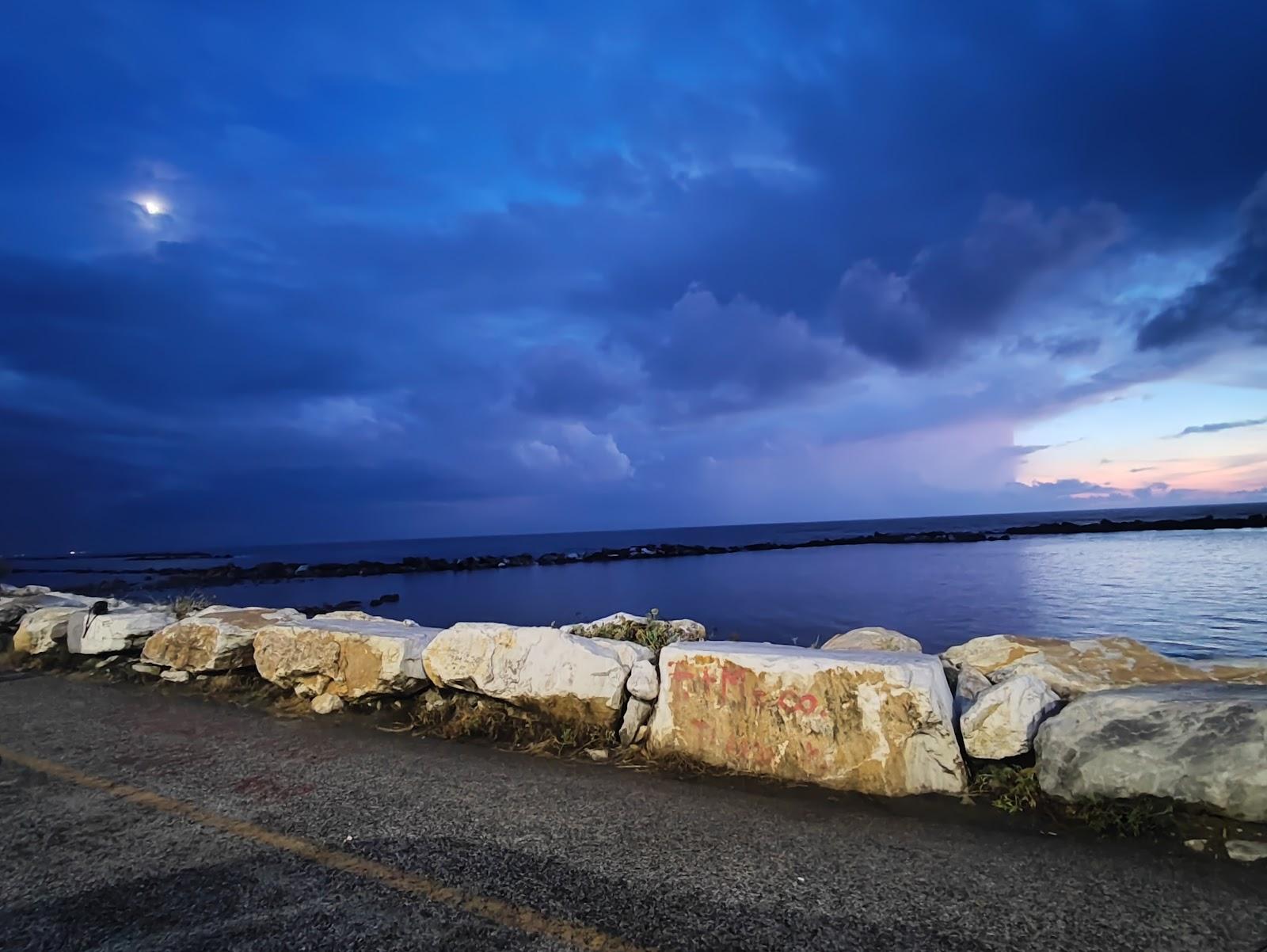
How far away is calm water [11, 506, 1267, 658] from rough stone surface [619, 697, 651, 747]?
7973mm

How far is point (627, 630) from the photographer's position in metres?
6.10

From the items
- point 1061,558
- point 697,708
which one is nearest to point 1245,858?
point 697,708

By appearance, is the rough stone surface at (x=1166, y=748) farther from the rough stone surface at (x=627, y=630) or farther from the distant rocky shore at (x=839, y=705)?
the rough stone surface at (x=627, y=630)

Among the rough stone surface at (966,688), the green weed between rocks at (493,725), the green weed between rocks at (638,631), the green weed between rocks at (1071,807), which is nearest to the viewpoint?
the green weed between rocks at (1071,807)

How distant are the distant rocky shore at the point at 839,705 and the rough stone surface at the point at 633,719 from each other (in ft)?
0.04

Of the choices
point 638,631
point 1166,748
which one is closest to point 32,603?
point 638,631

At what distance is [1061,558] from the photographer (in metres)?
29.2

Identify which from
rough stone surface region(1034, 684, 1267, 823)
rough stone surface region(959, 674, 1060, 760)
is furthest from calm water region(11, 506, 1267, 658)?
rough stone surface region(1034, 684, 1267, 823)

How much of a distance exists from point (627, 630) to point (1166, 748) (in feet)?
12.8

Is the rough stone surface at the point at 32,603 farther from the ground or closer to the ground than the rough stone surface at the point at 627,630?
Result: farther from the ground

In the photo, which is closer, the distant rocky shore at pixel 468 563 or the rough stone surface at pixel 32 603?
the rough stone surface at pixel 32 603

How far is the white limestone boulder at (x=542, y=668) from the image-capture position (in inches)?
195

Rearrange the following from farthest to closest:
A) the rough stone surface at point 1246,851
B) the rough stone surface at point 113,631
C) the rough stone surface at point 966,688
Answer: the rough stone surface at point 113,631 < the rough stone surface at point 966,688 < the rough stone surface at point 1246,851

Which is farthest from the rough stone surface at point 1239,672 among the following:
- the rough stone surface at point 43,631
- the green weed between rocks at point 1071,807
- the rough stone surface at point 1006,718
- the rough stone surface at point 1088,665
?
the rough stone surface at point 43,631
